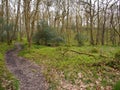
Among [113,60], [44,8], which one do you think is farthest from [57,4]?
[113,60]

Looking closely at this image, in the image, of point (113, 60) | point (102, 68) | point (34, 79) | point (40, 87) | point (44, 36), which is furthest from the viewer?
point (44, 36)

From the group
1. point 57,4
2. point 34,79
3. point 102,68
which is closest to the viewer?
point 34,79

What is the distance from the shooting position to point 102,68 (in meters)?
12.3

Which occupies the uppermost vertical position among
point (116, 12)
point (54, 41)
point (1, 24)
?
point (116, 12)

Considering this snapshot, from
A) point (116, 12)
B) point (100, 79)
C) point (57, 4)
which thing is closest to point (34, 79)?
point (100, 79)

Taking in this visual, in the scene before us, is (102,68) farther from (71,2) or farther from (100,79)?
(71,2)

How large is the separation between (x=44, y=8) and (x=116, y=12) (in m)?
17.0

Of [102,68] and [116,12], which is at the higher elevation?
[116,12]

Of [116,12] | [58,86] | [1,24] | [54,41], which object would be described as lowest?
[58,86]

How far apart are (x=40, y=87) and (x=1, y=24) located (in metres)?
23.5

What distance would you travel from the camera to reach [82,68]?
12625 mm

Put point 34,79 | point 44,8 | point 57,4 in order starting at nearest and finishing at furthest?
point 34,79
point 57,4
point 44,8

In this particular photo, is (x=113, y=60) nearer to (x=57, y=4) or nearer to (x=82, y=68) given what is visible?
(x=82, y=68)

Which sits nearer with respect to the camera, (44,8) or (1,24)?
(1,24)
